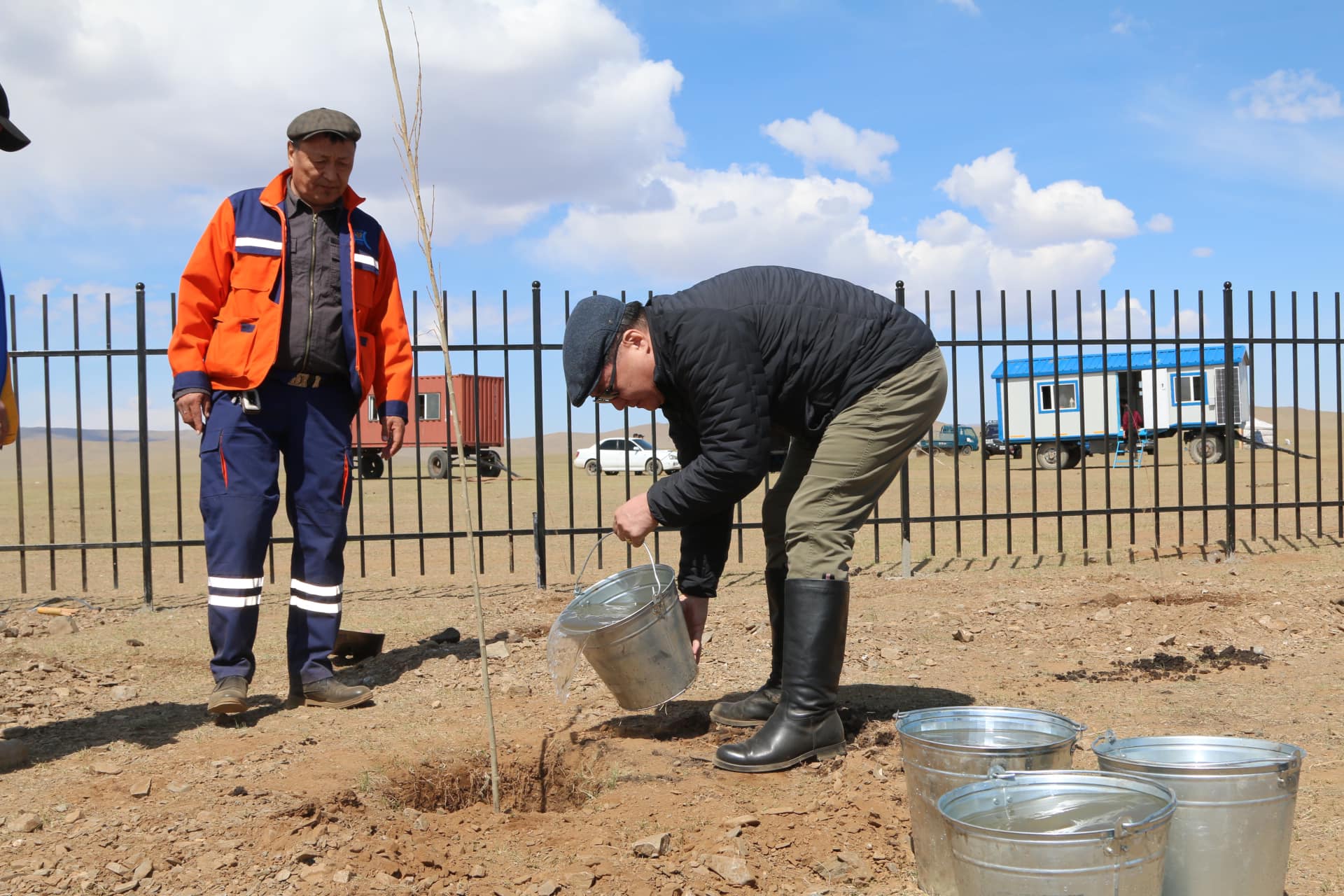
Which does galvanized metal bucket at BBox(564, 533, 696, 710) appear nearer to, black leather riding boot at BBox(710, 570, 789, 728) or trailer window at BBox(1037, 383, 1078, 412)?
black leather riding boot at BBox(710, 570, 789, 728)

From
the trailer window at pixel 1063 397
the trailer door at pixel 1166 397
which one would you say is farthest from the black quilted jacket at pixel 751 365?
the trailer door at pixel 1166 397

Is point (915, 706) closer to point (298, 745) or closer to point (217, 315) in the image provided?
point (298, 745)

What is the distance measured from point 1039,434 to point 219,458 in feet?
74.7

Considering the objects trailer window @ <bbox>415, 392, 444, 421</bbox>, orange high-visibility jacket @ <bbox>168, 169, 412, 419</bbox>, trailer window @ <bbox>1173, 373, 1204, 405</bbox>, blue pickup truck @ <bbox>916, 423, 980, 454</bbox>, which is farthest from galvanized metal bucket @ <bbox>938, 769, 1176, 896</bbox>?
blue pickup truck @ <bbox>916, 423, 980, 454</bbox>

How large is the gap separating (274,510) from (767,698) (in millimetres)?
1833

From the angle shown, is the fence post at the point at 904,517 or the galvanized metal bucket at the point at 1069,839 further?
the fence post at the point at 904,517

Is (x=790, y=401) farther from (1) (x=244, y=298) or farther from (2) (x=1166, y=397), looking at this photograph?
(2) (x=1166, y=397)

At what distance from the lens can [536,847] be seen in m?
2.62

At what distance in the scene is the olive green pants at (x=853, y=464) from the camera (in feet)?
9.84

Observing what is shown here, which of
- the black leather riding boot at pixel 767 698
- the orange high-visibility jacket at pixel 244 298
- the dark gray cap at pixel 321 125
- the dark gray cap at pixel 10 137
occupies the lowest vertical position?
the black leather riding boot at pixel 767 698

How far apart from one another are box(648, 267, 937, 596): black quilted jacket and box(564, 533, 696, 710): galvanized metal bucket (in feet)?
0.80

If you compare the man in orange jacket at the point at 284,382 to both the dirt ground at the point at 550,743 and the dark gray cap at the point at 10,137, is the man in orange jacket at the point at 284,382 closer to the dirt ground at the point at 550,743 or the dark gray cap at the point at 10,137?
the dirt ground at the point at 550,743

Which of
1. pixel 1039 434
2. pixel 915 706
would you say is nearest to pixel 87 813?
pixel 915 706

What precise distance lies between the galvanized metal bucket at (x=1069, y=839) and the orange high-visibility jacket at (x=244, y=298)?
2.82 metres
